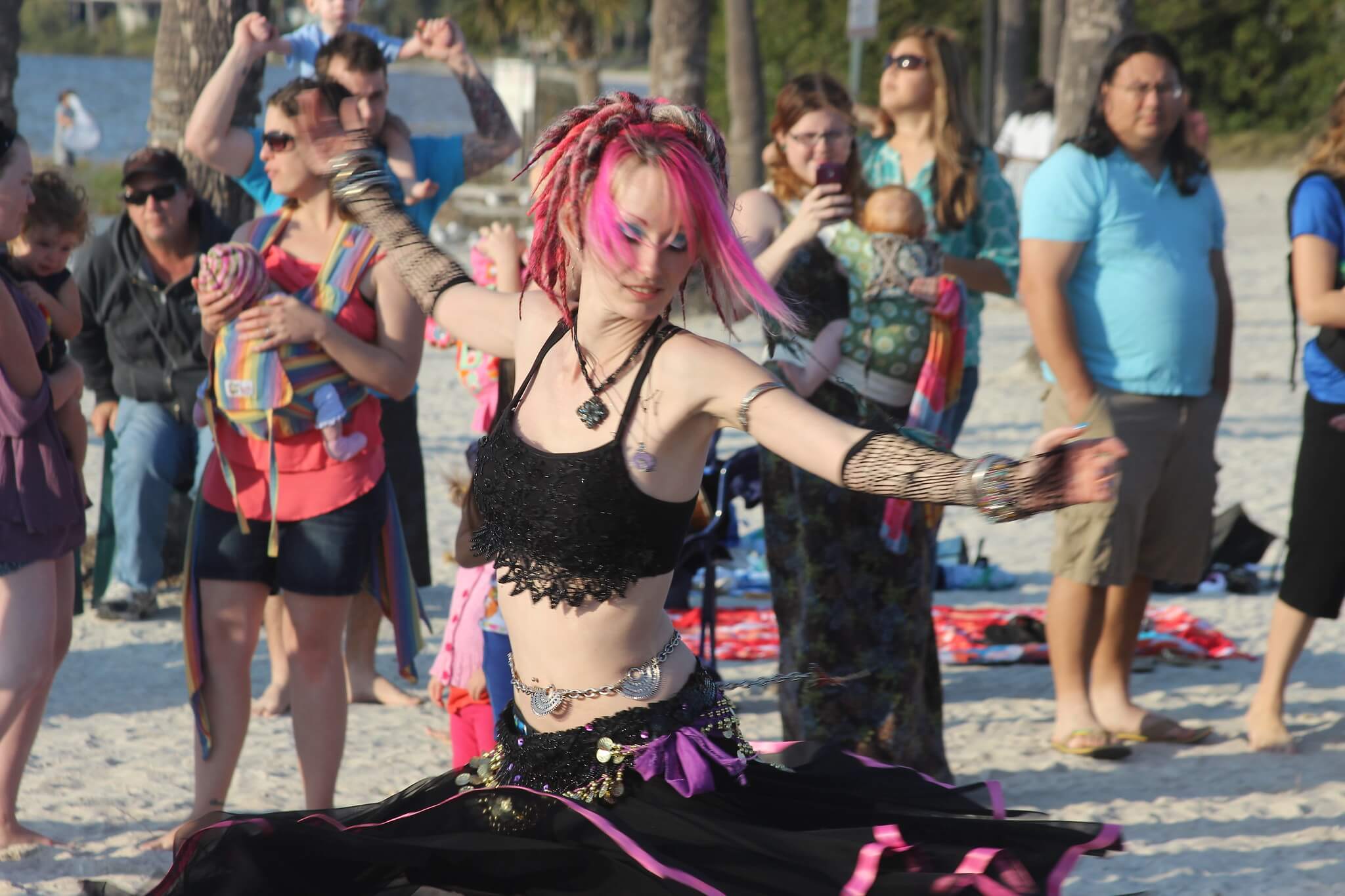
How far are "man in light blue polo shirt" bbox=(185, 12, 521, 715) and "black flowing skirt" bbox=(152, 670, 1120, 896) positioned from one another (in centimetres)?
239

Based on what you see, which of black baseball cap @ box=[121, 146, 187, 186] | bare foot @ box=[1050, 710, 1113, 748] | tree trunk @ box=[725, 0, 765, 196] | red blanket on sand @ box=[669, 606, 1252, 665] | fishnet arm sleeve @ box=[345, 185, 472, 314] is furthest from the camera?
tree trunk @ box=[725, 0, 765, 196]

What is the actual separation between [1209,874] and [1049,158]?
242 cm

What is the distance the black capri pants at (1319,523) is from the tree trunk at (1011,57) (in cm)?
1880

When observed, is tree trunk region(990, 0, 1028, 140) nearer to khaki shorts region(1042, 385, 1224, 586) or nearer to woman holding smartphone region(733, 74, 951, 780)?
khaki shorts region(1042, 385, 1224, 586)

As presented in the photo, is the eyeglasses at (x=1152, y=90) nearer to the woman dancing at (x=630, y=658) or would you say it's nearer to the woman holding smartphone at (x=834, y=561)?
the woman holding smartphone at (x=834, y=561)

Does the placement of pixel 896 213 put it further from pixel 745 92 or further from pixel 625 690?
pixel 745 92

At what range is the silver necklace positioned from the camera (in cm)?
256

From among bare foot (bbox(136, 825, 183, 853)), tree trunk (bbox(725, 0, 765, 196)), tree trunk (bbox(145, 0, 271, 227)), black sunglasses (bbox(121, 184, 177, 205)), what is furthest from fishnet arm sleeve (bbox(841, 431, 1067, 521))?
tree trunk (bbox(725, 0, 765, 196))

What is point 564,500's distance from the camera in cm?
252

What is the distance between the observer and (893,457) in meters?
2.27

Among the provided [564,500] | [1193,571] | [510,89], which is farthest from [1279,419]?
[510,89]

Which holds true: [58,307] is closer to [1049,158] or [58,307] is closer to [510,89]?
[1049,158]

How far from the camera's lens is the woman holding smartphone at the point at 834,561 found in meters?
4.66

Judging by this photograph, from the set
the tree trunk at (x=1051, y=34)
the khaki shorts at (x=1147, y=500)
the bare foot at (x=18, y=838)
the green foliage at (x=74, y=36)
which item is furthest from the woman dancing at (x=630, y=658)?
the green foliage at (x=74, y=36)
